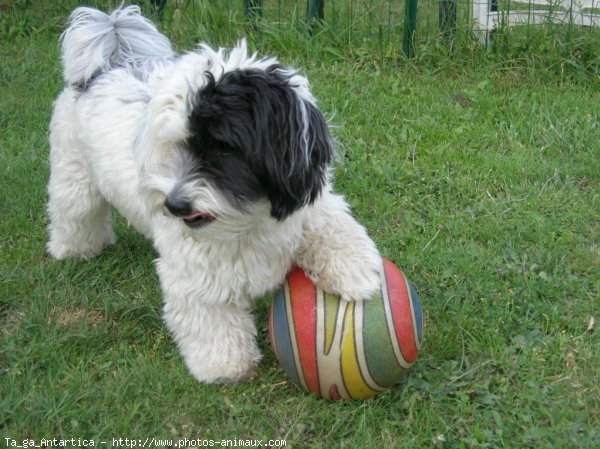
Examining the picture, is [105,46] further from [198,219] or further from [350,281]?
[350,281]

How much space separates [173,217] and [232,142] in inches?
15.1

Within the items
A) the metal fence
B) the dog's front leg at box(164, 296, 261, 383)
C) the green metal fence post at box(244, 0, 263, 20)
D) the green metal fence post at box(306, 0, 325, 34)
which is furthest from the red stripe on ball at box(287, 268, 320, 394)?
the green metal fence post at box(244, 0, 263, 20)

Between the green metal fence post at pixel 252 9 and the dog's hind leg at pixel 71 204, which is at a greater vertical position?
the green metal fence post at pixel 252 9

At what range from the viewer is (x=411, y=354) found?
9.00ft

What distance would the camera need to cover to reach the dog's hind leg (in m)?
3.66

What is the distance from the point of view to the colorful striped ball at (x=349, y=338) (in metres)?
2.68

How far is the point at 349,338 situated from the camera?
8.77ft

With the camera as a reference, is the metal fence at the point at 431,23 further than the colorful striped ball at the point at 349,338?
Yes

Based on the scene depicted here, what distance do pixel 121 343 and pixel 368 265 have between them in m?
1.18

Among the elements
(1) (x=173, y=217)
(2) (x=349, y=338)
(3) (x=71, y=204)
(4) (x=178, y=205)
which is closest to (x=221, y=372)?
(2) (x=349, y=338)

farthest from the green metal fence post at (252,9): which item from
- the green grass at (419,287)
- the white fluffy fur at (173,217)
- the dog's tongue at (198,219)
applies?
the dog's tongue at (198,219)

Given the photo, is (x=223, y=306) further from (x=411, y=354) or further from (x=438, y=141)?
(x=438, y=141)

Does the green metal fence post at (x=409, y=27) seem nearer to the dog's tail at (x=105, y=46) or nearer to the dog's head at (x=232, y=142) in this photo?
the dog's tail at (x=105, y=46)

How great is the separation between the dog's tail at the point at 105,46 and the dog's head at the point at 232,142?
1029mm
